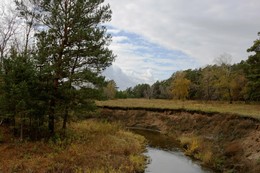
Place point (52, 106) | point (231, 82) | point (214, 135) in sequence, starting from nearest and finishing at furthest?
point (52, 106) → point (214, 135) → point (231, 82)

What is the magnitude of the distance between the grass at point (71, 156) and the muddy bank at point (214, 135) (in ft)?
20.1

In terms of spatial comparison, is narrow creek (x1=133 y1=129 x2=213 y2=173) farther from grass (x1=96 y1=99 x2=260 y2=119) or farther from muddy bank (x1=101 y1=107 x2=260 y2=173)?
grass (x1=96 y1=99 x2=260 y2=119)

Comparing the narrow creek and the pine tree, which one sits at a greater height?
the pine tree

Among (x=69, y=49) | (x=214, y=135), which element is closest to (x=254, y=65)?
(x=214, y=135)

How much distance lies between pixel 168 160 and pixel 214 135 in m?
8.25

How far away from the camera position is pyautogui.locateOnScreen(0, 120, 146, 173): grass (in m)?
16.5

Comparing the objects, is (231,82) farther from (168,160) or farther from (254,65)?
(168,160)

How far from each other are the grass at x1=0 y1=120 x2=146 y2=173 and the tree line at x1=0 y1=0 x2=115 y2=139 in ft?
6.50

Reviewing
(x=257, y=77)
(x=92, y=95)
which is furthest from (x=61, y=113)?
(x=257, y=77)

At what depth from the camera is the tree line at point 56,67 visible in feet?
68.0

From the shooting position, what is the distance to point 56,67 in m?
22.6

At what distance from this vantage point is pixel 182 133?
36.3m

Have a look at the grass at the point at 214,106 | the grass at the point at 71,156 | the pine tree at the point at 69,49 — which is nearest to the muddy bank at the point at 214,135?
the grass at the point at 214,106

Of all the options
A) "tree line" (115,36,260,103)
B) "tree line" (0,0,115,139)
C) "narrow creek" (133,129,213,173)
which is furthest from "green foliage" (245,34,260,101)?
"tree line" (0,0,115,139)
